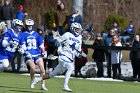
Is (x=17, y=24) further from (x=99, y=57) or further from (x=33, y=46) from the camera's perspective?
(x=99, y=57)

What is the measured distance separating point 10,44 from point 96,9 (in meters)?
40.7

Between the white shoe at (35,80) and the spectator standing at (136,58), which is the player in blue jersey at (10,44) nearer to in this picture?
the white shoe at (35,80)

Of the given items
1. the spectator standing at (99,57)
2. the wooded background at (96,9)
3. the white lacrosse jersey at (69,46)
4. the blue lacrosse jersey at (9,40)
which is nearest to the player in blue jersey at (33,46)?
the blue lacrosse jersey at (9,40)

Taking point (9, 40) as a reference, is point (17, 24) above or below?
above

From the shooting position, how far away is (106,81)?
24.7 meters

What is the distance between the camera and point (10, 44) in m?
19.2

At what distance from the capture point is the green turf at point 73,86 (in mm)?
19500

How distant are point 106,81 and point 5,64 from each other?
6.42 m

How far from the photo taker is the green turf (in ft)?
64.0

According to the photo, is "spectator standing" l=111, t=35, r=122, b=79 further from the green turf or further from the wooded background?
the wooded background

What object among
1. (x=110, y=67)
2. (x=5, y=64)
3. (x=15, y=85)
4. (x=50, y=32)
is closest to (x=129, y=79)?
(x=110, y=67)

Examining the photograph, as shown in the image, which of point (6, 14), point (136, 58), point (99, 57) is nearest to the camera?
point (136, 58)

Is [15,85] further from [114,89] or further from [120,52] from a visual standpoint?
[120,52]

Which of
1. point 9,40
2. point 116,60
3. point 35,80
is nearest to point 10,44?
point 9,40
